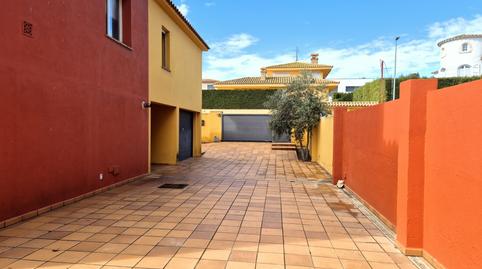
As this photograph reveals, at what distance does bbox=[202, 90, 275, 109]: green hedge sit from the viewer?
26531 mm

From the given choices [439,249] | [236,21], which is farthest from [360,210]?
[236,21]

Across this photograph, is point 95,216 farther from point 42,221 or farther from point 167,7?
point 167,7

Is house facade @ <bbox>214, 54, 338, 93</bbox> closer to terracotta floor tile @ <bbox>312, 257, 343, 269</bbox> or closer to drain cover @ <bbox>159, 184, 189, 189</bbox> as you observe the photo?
drain cover @ <bbox>159, 184, 189, 189</bbox>

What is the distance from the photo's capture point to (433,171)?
11.6 feet

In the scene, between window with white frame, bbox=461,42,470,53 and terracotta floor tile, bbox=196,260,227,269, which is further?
window with white frame, bbox=461,42,470,53

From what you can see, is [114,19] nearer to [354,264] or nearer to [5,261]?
[5,261]

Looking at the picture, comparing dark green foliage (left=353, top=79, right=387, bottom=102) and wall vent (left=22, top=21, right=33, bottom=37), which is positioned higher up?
dark green foliage (left=353, top=79, right=387, bottom=102)

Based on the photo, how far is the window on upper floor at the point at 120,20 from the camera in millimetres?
7992

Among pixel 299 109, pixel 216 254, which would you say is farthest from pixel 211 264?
pixel 299 109

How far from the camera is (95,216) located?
527 cm

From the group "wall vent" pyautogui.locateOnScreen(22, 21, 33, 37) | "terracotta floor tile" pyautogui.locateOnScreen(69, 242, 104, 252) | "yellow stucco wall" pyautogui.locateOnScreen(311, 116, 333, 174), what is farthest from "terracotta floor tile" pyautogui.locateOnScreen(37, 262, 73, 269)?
"yellow stucco wall" pyautogui.locateOnScreen(311, 116, 333, 174)

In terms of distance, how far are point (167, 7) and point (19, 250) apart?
8.85 metres

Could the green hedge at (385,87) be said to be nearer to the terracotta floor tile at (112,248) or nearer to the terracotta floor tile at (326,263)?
the terracotta floor tile at (326,263)

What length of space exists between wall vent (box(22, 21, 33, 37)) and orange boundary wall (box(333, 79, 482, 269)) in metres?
5.52
